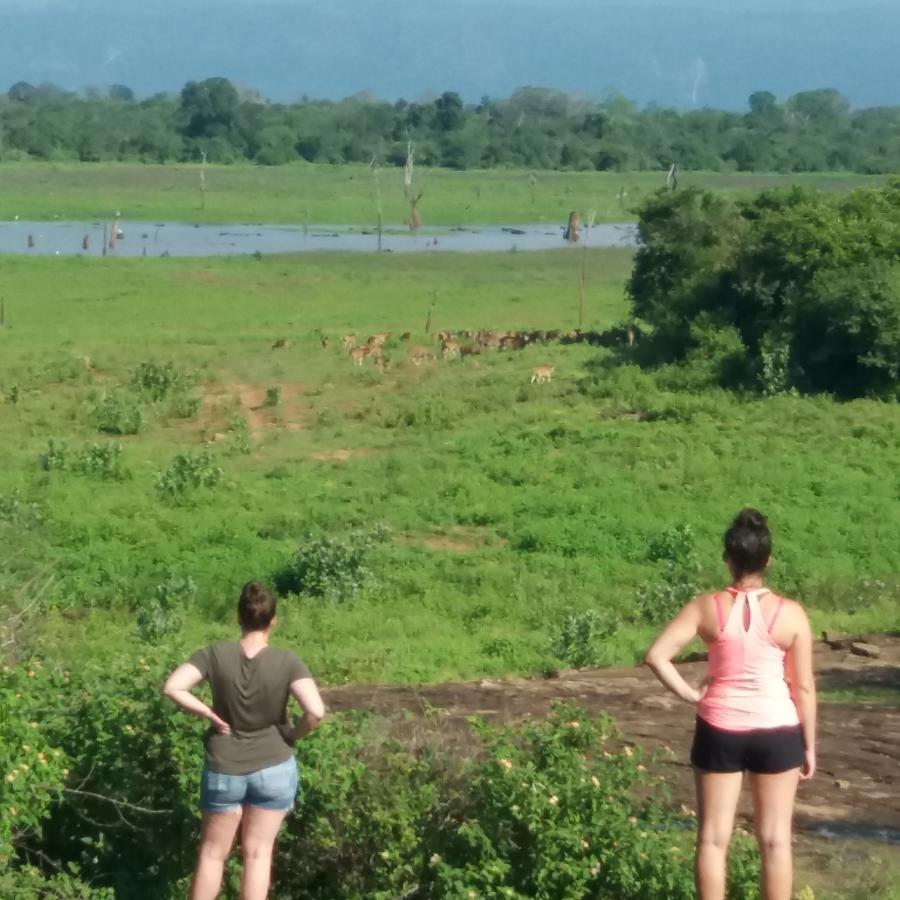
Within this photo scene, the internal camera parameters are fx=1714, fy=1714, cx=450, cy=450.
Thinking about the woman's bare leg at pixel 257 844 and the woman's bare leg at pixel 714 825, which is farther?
the woman's bare leg at pixel 257 844

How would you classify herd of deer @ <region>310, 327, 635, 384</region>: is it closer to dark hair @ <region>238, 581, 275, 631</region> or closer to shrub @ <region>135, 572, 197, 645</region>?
shrub @ <region>135, 572, 197, 645</region>

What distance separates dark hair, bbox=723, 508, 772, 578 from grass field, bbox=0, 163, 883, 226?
57.4m

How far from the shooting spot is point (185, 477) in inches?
688

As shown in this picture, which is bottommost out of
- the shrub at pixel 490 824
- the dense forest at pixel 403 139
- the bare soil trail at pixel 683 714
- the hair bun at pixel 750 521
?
the bare soil trail at pixel 683 714

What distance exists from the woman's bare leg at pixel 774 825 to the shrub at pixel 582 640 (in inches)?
260

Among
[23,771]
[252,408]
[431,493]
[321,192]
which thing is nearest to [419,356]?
[252,408]

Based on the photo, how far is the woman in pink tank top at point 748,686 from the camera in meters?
Result: 4.94

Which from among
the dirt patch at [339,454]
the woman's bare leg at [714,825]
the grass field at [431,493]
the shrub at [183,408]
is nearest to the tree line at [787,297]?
the grass field at [431,493]

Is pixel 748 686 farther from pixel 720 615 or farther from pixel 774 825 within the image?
pixel 774 825

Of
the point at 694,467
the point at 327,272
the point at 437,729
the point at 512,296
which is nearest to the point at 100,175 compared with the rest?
the point at 327,272

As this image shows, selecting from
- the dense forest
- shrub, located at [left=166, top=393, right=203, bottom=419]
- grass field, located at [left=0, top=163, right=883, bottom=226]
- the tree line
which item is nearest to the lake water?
grass field, located at [left=0, top=163, right=883, bottom=226]

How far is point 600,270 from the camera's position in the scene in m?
47.8

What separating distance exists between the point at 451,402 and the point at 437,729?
16563 millimetres

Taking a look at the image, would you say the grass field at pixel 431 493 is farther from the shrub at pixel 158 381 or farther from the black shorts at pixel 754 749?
the black shorts at pixel 754 749
